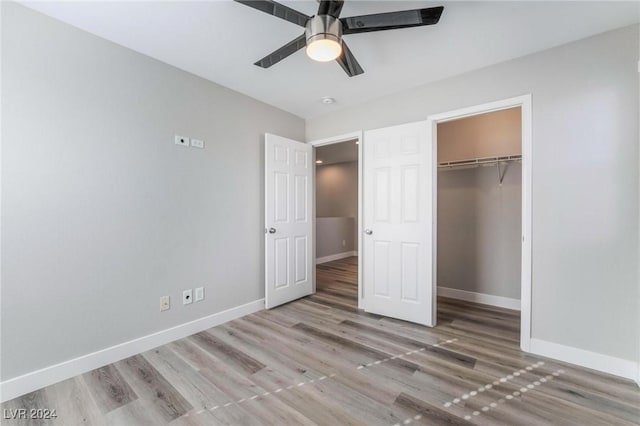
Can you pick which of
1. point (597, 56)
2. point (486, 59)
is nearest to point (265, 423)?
point (486, 59)

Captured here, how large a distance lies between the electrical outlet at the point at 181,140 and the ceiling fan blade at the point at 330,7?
5.61 feet

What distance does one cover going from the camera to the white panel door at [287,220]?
10.6 feet

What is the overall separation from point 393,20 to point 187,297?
2730mm

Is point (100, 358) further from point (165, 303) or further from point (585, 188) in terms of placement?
point (585, 188)

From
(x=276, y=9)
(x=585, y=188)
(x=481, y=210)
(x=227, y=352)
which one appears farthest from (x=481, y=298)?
(x=276, y=9)

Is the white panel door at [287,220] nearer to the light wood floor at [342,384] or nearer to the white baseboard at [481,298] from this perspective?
the light wood floor at [342,384]

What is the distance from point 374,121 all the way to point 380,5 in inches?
58.2

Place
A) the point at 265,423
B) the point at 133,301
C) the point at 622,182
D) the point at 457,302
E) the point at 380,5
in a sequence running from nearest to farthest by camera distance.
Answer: the point at 265,423 < the point at 380,5 < the point at 622,182 < the point at 133,301 < the point at 457,302

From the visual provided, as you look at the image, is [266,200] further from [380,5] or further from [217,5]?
[380,5]

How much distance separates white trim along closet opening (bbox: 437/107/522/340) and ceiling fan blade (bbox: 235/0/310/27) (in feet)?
8.53

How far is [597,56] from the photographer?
6.63ft

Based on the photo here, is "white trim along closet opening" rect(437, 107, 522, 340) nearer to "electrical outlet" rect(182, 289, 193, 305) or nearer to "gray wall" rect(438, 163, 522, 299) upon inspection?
"gray wall" rect(438, 163, 522, 299)

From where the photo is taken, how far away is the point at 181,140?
2547 mm

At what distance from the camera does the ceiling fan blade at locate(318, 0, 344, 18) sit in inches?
57.8
